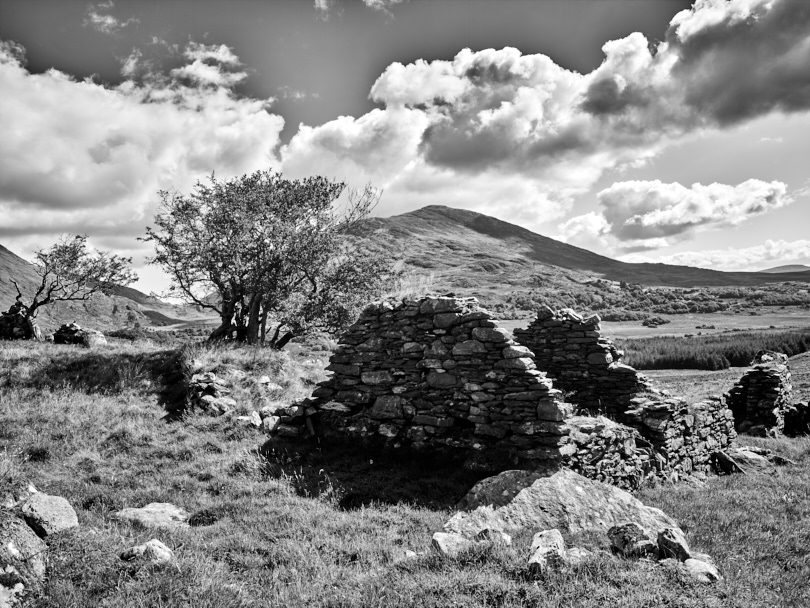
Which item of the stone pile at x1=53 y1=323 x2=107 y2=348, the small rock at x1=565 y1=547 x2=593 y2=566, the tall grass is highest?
the stone pile at x1=53 y1=323 x2=107 y2=348

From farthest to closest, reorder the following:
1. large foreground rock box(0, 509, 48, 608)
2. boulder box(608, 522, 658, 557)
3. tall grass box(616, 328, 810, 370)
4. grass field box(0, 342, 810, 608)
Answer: tall grass box(616, 328, 810, 370) < boulder box(608, 522, 658, 557) < grass field box(0, 342, 810, 608) < large foreground rock box(0, 509, 48, 608)

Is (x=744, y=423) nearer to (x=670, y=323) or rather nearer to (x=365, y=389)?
(x=365, y=389)

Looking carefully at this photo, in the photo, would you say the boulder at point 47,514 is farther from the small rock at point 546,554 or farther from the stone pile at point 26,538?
the small rock at point 546,554

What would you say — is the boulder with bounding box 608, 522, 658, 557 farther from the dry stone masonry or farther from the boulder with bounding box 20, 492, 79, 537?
the boulder with bounding box 20, 492, 79, 537

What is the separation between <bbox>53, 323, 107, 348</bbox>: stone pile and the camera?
22.2 meters

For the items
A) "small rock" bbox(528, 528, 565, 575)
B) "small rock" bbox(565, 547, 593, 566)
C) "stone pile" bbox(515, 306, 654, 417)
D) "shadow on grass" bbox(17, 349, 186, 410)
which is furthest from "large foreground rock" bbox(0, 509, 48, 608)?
"stone pile" bbox(515, 306, 654, 417)

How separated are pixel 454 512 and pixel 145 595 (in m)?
5.09

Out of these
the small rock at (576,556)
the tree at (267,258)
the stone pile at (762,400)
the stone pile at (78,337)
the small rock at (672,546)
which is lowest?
the stone pile at (762,400)

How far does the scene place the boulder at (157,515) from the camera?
7.16m

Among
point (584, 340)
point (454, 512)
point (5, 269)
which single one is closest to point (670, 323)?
point (584, 340)

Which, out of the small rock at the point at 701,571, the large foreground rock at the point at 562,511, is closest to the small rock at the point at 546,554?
the large foreground rock at the point at 562,511

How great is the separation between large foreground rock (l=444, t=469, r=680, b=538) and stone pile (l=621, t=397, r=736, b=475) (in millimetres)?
4043

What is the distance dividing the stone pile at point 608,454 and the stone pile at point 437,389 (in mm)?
586

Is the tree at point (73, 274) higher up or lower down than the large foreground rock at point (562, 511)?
higher up
